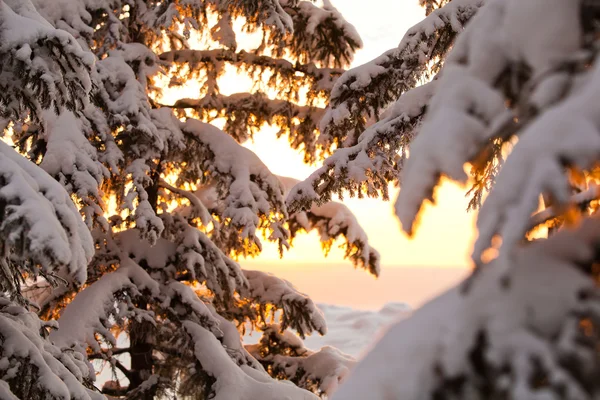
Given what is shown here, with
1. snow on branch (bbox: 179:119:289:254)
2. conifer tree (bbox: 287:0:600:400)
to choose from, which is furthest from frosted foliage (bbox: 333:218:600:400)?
snow on branch (bbox: 179:119:289:254)

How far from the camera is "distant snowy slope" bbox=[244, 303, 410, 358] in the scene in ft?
47.2

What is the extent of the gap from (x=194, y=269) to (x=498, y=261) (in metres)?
6.15

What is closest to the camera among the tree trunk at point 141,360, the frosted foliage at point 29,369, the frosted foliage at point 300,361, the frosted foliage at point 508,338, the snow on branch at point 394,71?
the frosted foliage at point 508,338

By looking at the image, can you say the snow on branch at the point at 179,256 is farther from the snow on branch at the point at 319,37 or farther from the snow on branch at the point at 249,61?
the snow on branch at the point at 319,37

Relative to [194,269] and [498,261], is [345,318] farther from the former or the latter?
[498,261]

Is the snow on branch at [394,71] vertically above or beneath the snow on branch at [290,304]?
above

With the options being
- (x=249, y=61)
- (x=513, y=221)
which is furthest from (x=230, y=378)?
(x=513, y=221)

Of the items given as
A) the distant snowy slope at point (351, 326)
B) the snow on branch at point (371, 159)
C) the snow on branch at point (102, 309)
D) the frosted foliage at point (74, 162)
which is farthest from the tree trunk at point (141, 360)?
the distant snowy slope at point (351, 326)

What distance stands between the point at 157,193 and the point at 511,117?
272 inches

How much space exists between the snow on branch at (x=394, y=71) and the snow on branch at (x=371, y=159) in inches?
11.6

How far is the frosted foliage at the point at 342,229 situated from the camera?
26.9 ft

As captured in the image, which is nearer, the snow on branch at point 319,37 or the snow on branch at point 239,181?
the snow on branch at point 239,181

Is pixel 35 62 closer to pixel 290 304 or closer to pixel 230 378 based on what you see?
pixel 230 378

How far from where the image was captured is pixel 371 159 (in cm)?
465
